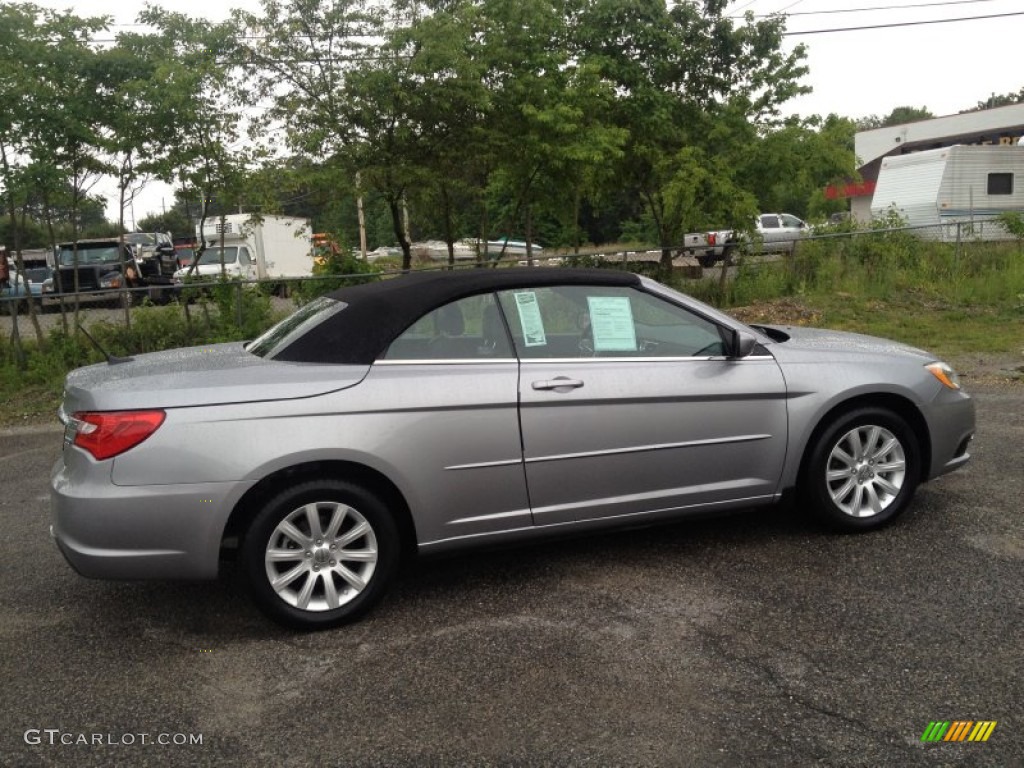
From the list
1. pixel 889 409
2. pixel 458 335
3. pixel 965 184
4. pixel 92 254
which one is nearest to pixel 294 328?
pixel 458 335

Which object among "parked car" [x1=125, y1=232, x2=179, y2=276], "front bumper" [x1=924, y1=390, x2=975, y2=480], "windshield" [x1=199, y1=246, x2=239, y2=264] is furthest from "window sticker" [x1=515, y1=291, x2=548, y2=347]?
"parked car" [x1=125, y1=232, x2=179, y2=276]

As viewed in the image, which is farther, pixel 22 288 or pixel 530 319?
pixel 22 288

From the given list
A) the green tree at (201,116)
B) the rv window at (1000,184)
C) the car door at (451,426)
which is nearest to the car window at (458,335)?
the car door at (451,426)

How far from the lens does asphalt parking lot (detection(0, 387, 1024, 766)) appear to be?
3.08 m

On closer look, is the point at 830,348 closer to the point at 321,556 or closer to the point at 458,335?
the point at 458,335

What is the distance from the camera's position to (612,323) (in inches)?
183

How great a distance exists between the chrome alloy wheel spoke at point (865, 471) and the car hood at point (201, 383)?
2592 millimetres

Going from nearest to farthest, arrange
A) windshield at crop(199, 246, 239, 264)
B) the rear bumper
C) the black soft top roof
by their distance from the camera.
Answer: the rear bumper → the black soft top roof → windshield at crop(199, 246, 239, 264)

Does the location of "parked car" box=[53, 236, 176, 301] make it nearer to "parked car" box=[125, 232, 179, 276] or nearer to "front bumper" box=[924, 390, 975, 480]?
"parked car" box=[125, 232, 179, 276]

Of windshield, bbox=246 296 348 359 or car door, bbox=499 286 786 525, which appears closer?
car door, bbox=499 286 786 525

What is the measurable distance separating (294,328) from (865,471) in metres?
3.15

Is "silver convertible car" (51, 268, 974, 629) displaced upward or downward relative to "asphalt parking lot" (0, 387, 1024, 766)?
upward

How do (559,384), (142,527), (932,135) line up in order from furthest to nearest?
1. (932,135)
2. (559,384)
3. (142,527)

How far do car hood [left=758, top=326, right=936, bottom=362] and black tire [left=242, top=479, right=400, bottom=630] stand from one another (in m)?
2.34
